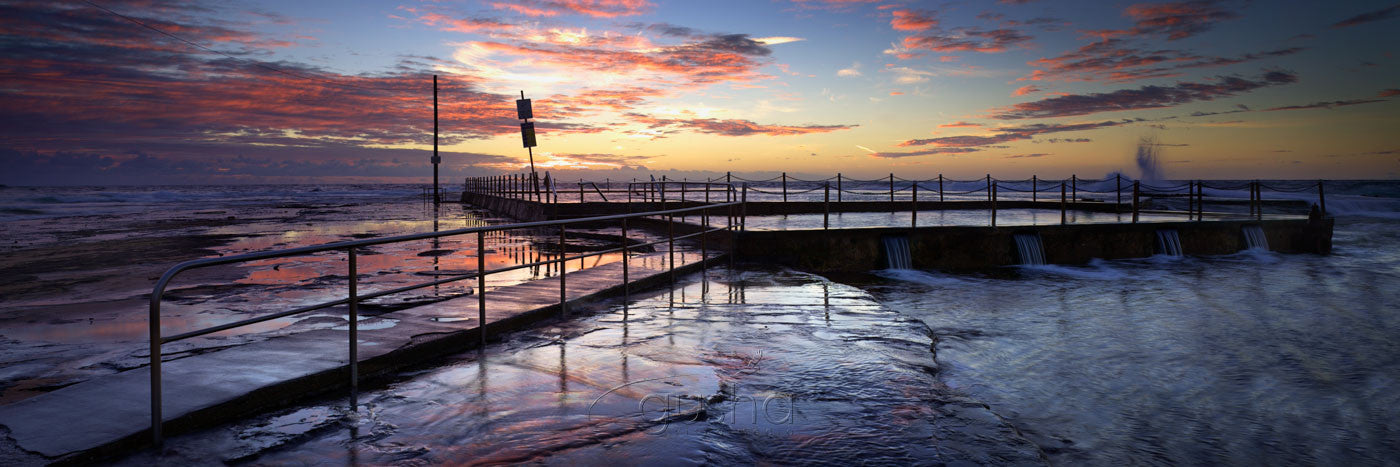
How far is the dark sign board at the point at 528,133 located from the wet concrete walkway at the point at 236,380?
1888 centimetres

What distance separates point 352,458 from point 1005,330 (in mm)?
7328

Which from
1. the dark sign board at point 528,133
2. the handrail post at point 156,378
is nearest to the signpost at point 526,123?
the dark sign board at point 528,133

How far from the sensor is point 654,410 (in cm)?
438

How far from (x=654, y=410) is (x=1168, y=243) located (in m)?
17.1

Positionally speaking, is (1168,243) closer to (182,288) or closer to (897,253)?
(897,253)

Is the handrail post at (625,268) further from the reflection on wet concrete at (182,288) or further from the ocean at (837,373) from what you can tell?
the reflection on wet concrete at (182,288)

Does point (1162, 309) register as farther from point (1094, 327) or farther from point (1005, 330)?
point (1005, 330)

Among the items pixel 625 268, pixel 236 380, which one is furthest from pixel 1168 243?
pixel 236 380

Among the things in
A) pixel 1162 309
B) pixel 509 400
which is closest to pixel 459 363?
pixel 509 400

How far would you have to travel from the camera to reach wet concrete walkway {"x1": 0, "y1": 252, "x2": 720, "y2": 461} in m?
3.62

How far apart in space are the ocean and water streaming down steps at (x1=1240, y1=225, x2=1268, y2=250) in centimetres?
569

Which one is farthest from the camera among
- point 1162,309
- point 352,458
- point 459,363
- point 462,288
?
point 1162,309

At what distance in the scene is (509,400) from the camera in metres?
4.54

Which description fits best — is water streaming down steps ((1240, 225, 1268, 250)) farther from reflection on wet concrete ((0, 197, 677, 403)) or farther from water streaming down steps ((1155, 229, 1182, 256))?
reflection on wet concrete ((0, 197, 677, 403))
